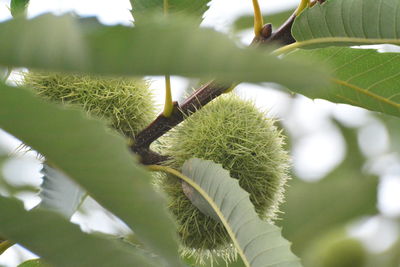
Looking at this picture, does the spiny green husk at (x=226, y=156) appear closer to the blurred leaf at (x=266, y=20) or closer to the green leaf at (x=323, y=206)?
the green leaf at (x=323, y=206)

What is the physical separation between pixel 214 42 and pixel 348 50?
820 millimetres

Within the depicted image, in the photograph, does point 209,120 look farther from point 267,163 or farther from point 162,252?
point 162,252

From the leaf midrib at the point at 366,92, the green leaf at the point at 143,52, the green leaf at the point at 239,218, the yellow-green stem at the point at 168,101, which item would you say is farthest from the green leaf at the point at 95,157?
the leaf midrib at the point at 366,92

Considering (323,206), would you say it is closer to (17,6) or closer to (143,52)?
(17,6)

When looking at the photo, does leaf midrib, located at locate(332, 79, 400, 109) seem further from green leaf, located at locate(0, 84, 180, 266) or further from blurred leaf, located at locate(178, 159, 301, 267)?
green leaf, located at locate(0, 84, 180, 266)

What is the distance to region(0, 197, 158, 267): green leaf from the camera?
667 millimetres

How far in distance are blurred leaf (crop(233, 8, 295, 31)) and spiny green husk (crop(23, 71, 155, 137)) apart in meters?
0.74

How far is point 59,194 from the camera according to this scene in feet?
3.84

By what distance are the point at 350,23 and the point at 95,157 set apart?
74cm

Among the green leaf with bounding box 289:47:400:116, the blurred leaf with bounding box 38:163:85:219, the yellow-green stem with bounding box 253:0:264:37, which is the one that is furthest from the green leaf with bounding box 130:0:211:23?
the blurred leaf with bounding box 38:163:85:219

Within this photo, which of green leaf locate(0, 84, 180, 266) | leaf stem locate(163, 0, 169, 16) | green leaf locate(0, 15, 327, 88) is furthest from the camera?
leaf stem locate(163, 0, 169, 16)

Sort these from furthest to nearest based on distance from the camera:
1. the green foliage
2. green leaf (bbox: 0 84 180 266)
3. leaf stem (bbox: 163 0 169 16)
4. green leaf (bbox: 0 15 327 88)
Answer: the green foliage
leaf stem (bbox: 163 0 169 16)
green leaf (bbox: 0 84 180 266)
green leaf (bbox: 0 15 327 88)

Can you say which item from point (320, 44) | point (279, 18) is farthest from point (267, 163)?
point (279, 18)

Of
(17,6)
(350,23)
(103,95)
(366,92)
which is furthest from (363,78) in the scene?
(17,6)
